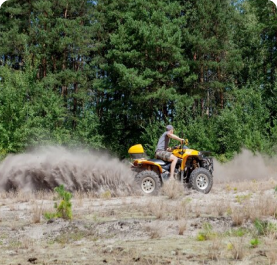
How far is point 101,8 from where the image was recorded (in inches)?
1614

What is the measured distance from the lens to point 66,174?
14766 millimetres

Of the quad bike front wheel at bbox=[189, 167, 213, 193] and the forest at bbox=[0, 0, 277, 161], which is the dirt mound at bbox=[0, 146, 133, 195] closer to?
the quad bike front wheel at bbox=[189, 167, 213, 193]

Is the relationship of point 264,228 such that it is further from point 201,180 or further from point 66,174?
point 66,174

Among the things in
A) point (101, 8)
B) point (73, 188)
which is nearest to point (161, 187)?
point (73, 188)

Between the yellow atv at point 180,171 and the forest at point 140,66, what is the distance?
50.9 feet

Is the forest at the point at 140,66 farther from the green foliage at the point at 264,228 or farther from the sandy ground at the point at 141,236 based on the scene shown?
the green foliage at the point at 264,228

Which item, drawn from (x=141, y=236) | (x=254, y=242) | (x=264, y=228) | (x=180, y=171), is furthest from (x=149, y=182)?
(x=254, y=242)

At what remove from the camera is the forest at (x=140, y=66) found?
31922 millimetres

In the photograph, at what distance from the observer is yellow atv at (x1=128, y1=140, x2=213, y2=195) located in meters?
13.4

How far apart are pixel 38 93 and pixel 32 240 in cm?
2622

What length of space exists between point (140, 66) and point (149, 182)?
78.4 ft

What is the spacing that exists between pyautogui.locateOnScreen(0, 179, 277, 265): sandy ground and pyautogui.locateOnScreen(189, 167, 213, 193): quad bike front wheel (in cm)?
228

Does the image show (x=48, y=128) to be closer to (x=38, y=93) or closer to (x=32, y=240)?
(x=38, y=93)

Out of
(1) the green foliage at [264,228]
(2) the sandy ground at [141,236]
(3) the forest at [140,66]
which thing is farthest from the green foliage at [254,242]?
(3) the forest at [140,66]
